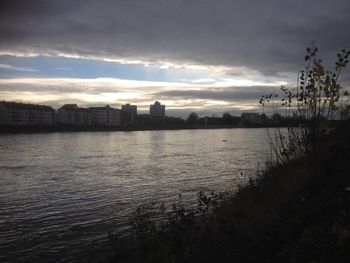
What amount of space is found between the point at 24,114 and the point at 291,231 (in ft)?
588

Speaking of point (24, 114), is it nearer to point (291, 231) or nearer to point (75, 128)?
point (75, 128)

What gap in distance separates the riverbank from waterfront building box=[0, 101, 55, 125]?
157173mm

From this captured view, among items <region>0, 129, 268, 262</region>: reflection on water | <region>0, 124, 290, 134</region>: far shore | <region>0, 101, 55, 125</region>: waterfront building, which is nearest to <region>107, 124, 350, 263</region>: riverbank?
<region>0, 129, 268, 262</region>: reflection on water

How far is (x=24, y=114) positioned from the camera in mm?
170250

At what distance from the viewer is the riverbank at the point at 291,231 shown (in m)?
4.68

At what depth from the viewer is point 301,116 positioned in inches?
385

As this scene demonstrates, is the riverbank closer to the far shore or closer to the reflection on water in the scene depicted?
the reflection on water

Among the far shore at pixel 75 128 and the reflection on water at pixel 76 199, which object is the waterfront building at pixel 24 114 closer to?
the far shore at pixel 75 128

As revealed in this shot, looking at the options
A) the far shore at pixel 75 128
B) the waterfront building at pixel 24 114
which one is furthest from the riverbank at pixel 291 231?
the waterfront building at pixel 24 114

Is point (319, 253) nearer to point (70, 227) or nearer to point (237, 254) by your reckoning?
point (237, 254)

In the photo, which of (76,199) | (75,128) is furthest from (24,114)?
(76,199)

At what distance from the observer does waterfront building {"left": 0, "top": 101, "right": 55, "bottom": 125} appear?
15712 centimetres

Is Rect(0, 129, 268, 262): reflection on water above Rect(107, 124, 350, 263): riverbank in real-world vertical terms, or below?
below

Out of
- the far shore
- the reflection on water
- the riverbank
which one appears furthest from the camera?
the far shore
